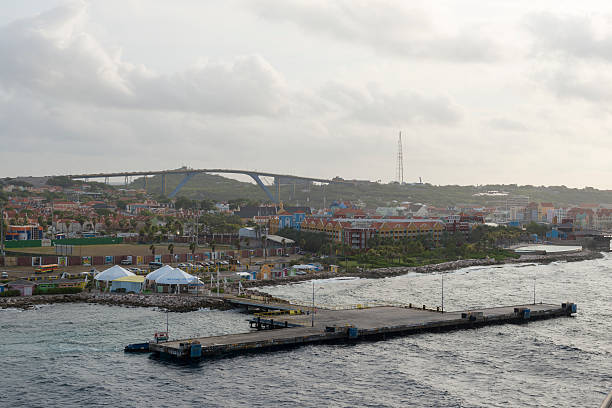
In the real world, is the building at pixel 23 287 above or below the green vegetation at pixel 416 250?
below

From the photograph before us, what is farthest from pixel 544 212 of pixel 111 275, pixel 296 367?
pixel 296 367

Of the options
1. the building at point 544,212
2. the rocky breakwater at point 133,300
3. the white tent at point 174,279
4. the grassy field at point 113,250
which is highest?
the building at point 544,212

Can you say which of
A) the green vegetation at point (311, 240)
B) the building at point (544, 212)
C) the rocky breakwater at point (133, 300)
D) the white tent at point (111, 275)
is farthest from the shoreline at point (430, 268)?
the building at point (544, 212)

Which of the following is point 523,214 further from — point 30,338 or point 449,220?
point 30,338

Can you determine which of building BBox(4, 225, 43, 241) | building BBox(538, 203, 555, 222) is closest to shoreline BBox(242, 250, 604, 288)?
building BBox(4, 225, 43, 241)

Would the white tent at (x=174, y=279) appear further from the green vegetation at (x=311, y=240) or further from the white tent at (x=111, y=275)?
the green vegetation at (x=311, y=240)

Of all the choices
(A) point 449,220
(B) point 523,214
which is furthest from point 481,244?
(B) point 523,214

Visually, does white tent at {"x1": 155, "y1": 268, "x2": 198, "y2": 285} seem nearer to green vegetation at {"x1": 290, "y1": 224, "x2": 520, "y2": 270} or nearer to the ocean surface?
the ocean surface

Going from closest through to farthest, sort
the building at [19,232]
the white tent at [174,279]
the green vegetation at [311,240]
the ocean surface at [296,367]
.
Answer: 1. the ocean surface at [296,367]
2. the white tent at [174,279]
3. the building at [19,232]
4. the green vegetation at [311,240]
